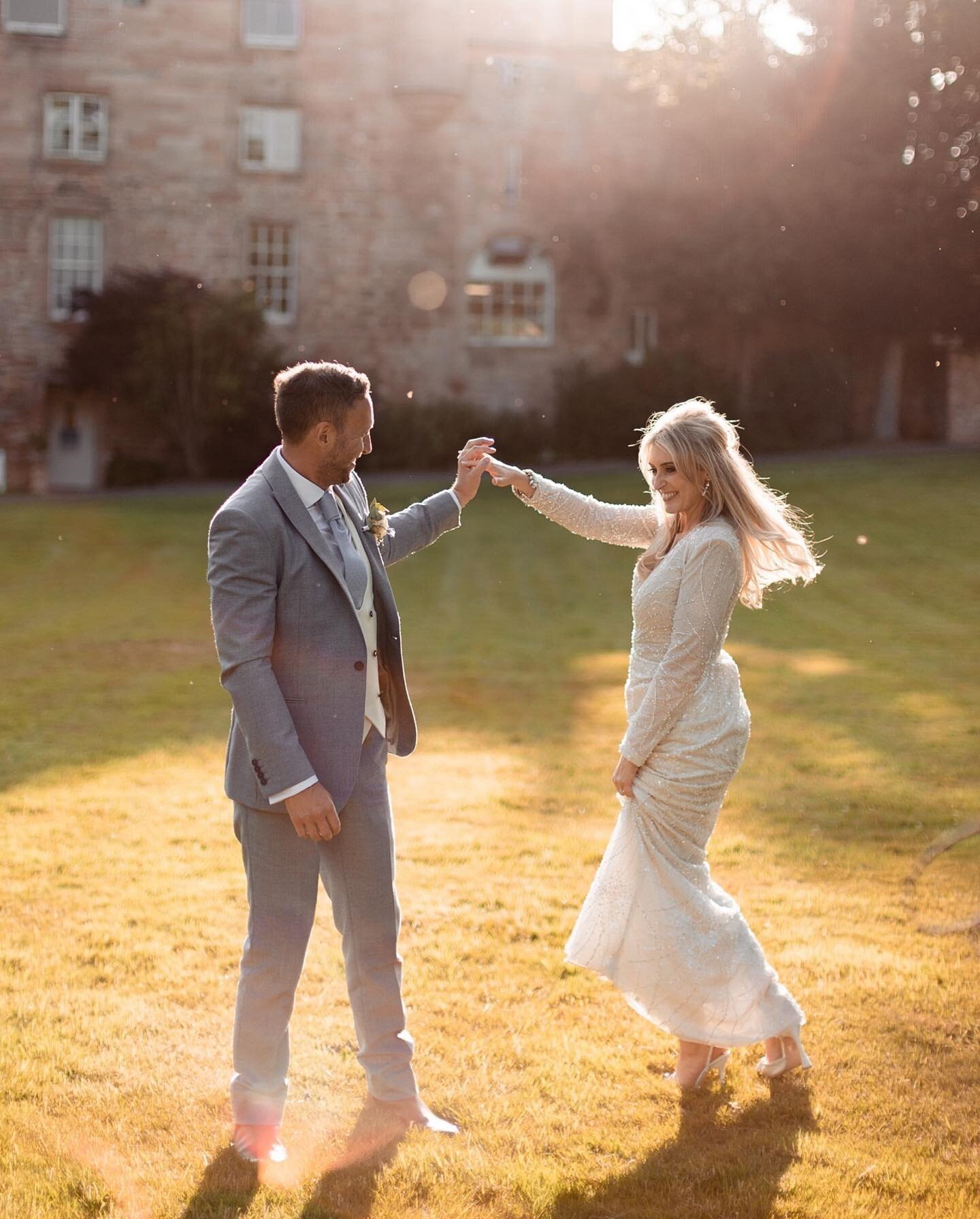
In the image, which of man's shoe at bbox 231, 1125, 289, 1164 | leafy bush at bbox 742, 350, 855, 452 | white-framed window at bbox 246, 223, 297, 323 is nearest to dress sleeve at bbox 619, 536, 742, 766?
man's shoe at bbox 231, 1125, 289, 1164

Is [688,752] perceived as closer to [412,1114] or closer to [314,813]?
[314,813]

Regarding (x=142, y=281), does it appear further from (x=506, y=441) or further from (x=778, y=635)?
(x=778, y=635)

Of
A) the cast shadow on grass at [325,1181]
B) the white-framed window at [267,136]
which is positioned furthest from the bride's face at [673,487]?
the white-framed window at [267,136]

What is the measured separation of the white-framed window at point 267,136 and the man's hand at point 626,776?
97.5 feet

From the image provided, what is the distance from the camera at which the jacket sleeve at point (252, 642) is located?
11.3 feet

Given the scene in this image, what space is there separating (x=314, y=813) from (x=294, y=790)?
0.28 ft

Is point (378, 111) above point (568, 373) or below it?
above

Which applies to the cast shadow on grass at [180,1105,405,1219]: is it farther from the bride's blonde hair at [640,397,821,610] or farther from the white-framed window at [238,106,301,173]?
the white-framed window at [238,106,301,173]

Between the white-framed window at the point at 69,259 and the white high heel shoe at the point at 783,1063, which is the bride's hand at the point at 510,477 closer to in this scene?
the white high heel shoe at the point at 783,1063

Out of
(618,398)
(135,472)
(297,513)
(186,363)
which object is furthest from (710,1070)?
(618,398)

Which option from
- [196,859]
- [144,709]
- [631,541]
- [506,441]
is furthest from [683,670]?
[506,441]

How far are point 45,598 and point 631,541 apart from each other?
46.8 ft

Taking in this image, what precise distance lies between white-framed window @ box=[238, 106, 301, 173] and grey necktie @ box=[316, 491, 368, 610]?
2961cm

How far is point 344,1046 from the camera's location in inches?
181
